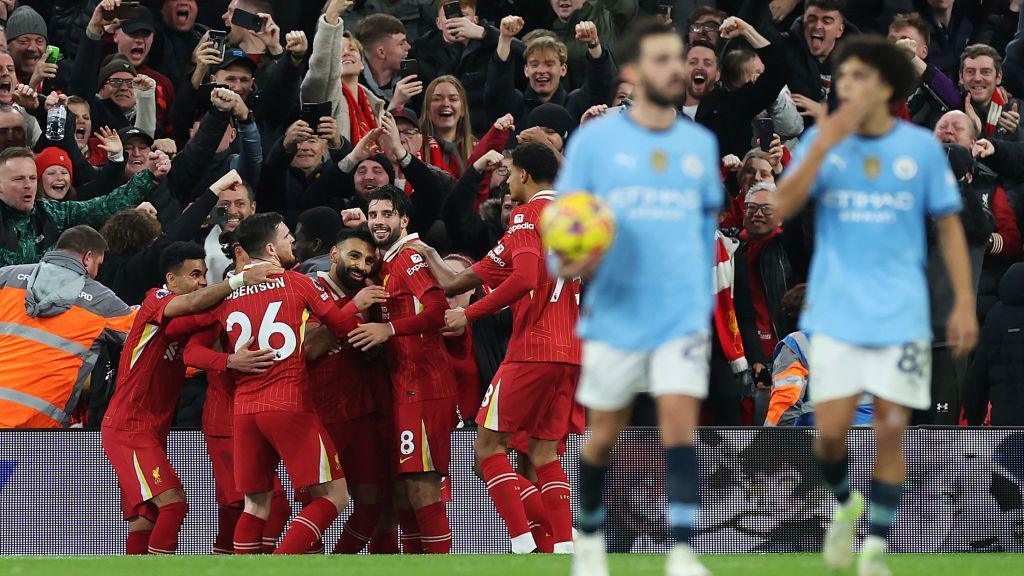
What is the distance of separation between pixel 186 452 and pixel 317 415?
1.32 meters

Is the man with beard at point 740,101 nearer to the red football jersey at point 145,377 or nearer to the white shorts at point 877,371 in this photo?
the red football jersey at point 145,377

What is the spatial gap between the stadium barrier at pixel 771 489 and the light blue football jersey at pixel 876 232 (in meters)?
3.32

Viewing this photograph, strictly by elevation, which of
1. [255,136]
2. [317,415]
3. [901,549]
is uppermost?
[255,136]

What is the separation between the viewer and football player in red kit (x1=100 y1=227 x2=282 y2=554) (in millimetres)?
9516

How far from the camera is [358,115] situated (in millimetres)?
12906

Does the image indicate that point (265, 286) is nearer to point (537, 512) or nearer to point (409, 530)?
point (409, 530)

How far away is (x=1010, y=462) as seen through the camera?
30.9 ft

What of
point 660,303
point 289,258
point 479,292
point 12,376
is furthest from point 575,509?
point 660,303

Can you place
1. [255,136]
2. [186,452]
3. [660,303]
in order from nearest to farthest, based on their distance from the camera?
[660,303] < [186,452] < [255,136]

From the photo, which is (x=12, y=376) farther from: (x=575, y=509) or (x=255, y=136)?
(x=575, y=509)

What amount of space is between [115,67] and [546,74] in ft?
12.6

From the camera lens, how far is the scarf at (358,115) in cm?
1279

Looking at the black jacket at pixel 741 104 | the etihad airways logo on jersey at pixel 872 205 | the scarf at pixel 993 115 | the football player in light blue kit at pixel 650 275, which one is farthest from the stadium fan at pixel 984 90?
the football player in light blue kit at pixel 650 275

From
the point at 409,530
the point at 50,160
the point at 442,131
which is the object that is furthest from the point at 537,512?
the point at 50,160
